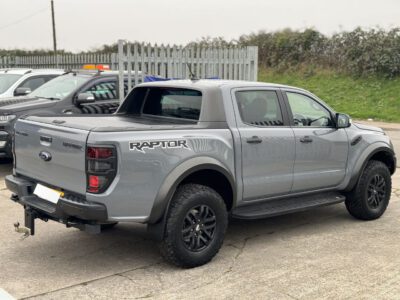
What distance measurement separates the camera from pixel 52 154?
4547 mm

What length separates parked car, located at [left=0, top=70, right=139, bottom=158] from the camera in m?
8.88

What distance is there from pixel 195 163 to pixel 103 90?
570 cm

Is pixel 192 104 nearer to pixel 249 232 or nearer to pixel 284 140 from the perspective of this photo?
pixel 284 140

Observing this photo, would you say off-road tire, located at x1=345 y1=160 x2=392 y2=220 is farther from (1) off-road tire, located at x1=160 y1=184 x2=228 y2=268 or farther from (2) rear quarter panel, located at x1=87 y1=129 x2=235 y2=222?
(2) rear quarter panel, located at x1=87 y1=129 x2=235 y2=222

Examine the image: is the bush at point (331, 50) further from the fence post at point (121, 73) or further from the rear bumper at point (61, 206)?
the rear bumper at point (61, 206)

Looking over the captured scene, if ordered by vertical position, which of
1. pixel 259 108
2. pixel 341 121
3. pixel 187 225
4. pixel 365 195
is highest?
pixel 259 108

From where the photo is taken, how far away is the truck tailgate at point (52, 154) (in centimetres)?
427

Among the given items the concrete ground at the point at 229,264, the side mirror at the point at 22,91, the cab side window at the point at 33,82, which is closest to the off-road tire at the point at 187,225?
A: the concrete ground at the point at 229,264

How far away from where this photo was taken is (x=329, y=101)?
23078 millimetres

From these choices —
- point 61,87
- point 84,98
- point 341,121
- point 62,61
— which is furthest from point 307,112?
point 62,61

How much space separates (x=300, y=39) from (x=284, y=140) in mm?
23638

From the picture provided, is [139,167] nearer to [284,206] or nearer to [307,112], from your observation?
[284,206]

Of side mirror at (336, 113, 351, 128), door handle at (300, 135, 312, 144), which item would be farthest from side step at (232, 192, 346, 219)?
side mirror at (336, 113, 351, 128)

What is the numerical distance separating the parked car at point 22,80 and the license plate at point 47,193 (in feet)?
21.8
